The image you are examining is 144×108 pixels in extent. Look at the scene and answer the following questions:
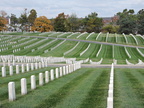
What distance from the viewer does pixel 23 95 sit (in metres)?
10.0

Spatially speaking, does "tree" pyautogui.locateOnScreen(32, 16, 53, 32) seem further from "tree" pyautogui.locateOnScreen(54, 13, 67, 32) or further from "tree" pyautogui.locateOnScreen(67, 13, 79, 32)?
"tree" pyautogui.locateOnScreen(67, 13, 79, 32)

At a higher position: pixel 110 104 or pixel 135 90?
pixel 110 104

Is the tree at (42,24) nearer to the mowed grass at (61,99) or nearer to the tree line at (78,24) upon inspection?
the tree line at (78,24)

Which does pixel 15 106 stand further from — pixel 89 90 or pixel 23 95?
pixel 89 90

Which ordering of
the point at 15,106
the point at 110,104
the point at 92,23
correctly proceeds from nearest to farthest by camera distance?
the point at 110,104 → the point at 15,106 → the point at 92,23

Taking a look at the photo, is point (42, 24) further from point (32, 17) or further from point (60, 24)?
point (32, 17)

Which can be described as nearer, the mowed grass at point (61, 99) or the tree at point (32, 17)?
the mowed grass at point (61, 99)

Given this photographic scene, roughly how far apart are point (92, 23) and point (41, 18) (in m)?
29.3

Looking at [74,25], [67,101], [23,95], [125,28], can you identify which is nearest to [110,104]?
[67,101]

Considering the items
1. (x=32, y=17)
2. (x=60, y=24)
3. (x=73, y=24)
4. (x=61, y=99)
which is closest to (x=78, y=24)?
(x=73, y=24)

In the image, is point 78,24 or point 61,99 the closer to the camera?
point 61,99

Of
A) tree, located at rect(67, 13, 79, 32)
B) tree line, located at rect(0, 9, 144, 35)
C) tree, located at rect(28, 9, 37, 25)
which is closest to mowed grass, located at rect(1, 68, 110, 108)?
tree line, located at rect(0, 9, 144, 35)

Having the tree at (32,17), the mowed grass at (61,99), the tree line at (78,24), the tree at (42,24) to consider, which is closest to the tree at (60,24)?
the tree line at (78,24)

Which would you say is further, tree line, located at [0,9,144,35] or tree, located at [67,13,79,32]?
tree, located at [67,13,79,32]
